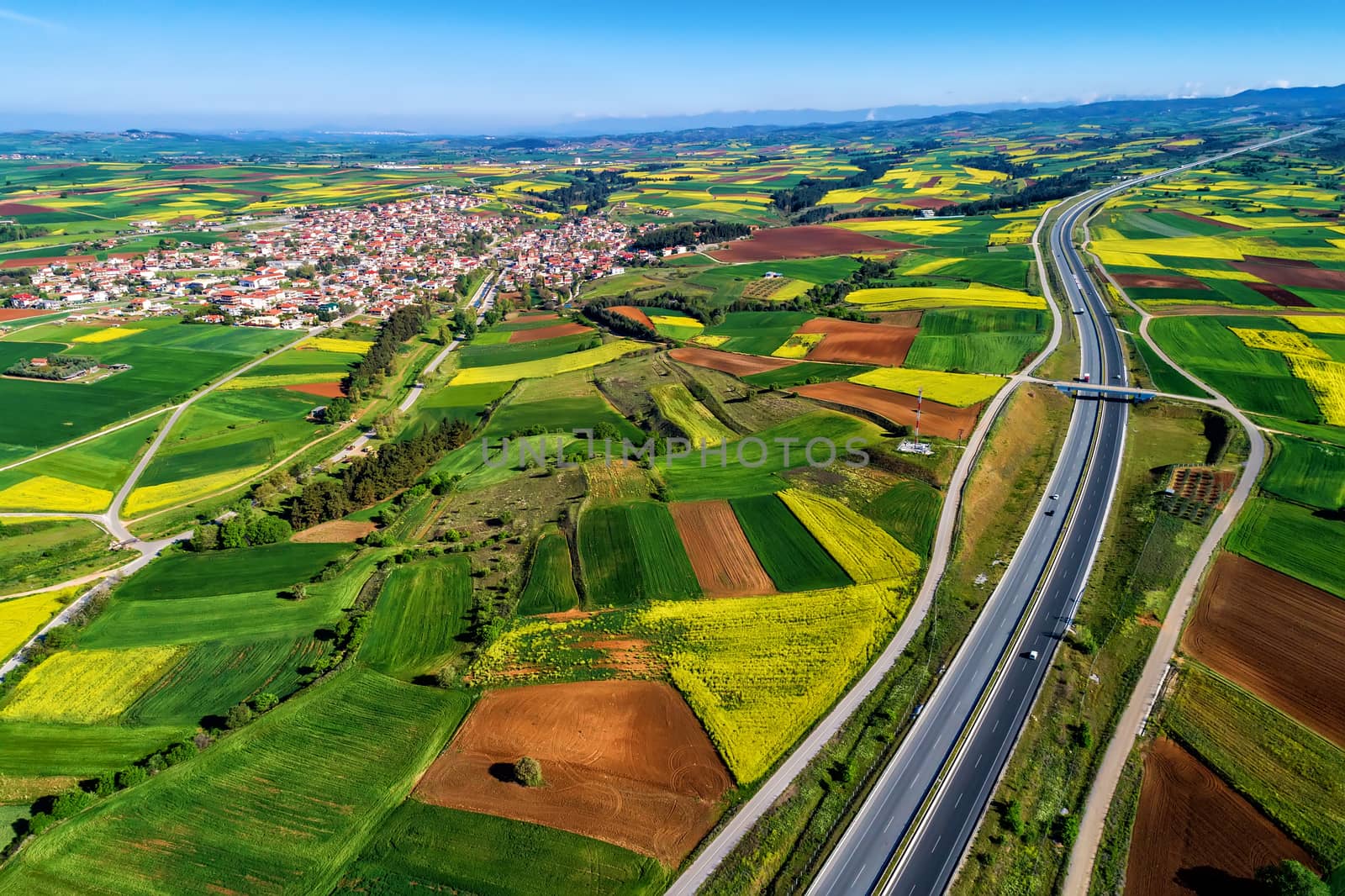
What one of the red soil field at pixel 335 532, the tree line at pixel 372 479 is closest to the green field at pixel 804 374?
the tree line at pixel 372 479

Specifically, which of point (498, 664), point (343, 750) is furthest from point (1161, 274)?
point (343, 750)

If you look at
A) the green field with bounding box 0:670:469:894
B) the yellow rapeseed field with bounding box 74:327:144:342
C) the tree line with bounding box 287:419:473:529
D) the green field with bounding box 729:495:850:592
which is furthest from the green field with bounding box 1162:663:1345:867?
the yellow rapeseed field with bounding box 74:327:144:342

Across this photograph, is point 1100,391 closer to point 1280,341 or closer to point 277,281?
point 1280,341

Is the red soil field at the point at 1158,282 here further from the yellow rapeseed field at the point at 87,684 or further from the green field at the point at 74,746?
the green field at the point at 74,746

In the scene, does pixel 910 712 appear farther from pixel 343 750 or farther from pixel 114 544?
pixel 114 544

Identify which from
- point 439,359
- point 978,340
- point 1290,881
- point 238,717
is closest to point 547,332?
point 439,359

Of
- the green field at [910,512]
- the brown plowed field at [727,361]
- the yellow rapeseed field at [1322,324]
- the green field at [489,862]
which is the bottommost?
the green field at [489,862]
